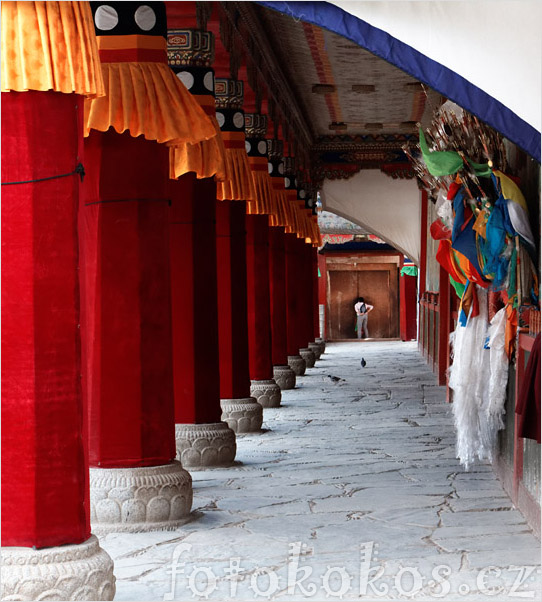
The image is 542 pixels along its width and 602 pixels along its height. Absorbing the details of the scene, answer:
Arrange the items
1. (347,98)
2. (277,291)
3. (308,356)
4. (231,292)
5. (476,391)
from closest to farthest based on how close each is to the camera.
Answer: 1. (476,391)
2. (231,292)
3. (277,291)
4. (347,98)
5. (308,356)

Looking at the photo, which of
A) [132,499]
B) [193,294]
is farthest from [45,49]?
[193,294]

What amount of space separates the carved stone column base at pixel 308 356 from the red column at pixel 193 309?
33.8 ft

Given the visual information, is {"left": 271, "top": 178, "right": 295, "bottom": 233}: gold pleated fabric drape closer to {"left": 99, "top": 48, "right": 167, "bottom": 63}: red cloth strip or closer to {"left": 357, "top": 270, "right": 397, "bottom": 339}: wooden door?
{"left": 99, "top": 48, "right": 167, "bottom": 63}: red cloth strip

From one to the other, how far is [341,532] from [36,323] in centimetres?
251

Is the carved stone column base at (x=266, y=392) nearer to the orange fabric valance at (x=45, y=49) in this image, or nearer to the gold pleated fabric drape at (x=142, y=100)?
the gold pleated fabric drape at (x=142, y=100)

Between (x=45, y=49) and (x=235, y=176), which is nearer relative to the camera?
(x=45, y=49)

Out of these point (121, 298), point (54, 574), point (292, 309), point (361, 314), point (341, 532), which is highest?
point (121, 298)

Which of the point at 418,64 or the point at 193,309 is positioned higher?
the point at 418,64

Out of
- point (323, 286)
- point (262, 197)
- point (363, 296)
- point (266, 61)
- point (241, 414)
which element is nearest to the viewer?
point (241, 414)

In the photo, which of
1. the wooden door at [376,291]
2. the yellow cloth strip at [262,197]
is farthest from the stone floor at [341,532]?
the wooden door at [376,291]

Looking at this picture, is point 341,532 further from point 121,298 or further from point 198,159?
point 198,159

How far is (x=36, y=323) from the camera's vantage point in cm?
420

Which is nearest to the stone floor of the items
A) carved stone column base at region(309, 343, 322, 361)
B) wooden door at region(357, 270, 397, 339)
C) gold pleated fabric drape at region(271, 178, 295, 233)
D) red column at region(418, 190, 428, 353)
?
gold pleated fabric drape at region(271, 178, 295, 233)

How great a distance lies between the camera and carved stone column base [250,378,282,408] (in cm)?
1227
